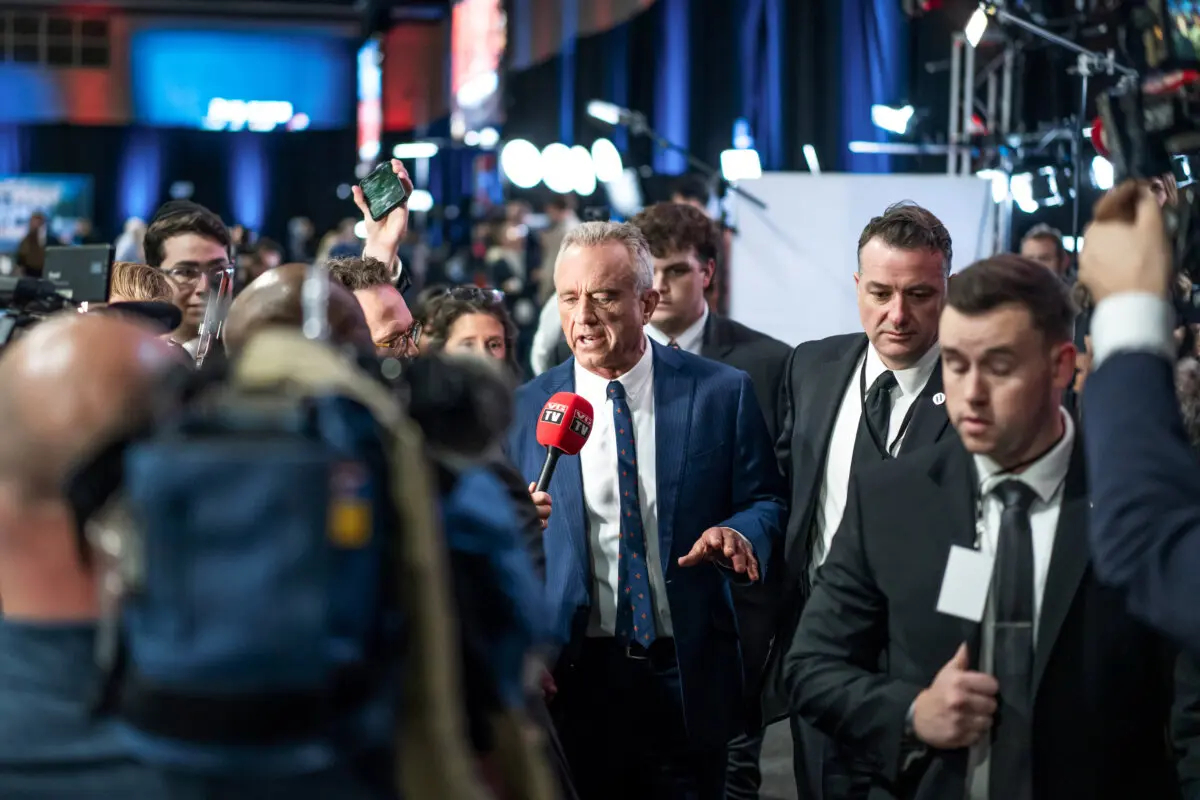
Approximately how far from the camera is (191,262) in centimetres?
466

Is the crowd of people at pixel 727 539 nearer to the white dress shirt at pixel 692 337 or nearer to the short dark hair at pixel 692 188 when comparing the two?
the white dress shirt at pixel 692 337

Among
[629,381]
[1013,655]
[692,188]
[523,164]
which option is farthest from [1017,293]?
[523,164]

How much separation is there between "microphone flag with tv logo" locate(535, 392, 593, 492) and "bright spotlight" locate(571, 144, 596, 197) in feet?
28.4

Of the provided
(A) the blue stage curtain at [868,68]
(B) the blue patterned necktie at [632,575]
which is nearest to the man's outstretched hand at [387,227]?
(B) the blue patterned necktie at [632,575]

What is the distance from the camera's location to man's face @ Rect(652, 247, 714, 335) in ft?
16.3

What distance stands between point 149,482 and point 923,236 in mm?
2599

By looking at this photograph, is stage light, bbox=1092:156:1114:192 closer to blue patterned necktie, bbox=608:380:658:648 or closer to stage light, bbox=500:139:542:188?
stage light, bbox=500:139:542:188

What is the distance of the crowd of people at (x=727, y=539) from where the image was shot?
1557 millimetres

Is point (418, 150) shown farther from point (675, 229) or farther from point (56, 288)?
point (56, 288)

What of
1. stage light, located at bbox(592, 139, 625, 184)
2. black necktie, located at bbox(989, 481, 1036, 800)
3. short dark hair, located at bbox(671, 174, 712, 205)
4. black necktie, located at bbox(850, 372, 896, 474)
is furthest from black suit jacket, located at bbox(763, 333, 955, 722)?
stage light, located at bbox(592, 139, 625, 184)

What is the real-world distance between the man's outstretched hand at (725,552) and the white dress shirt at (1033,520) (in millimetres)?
971

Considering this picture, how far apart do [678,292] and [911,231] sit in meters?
1.52

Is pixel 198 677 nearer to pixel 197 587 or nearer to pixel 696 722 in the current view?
pixel 197 587

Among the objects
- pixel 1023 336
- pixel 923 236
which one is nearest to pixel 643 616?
pixel 923 236
